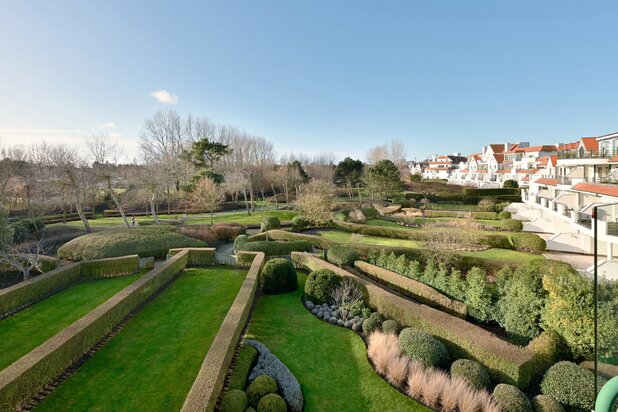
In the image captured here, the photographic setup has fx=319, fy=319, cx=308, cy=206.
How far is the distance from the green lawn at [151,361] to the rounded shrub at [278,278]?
175 centimetres

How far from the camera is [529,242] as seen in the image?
71.1ft

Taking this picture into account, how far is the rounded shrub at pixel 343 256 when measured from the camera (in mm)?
17891

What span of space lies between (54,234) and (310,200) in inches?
909

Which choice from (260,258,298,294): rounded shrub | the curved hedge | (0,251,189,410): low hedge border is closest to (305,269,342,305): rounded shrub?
(260,258,298,294): rounded shrub

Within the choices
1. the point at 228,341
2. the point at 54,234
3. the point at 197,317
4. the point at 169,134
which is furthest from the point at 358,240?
the point at 169,134

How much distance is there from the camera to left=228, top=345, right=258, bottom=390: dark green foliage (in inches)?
329

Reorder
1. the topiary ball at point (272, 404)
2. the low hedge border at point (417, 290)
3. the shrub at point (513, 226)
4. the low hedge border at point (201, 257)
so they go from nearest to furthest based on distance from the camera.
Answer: the topiary ball at point (272, 404) → the low hedge border at point (417, 290) → the low hedge border at point (201, 257) → the shrub at point (513, 226)

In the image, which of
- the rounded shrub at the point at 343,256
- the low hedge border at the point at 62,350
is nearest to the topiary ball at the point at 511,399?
the rounded shrub at the point at 343,256

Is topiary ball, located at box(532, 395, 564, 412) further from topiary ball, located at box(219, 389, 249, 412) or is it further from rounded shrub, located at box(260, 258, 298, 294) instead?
rounded shrub, located at box(260, 258, 298, 294)

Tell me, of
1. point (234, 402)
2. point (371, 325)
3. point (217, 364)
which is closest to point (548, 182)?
point (371, 325)

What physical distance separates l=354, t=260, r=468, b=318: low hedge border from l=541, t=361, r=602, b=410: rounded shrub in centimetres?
370

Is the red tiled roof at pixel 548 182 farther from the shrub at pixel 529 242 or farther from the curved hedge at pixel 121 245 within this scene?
the curved hedge at pixel 121 245

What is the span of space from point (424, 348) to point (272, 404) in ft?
15.6

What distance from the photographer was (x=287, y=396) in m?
8.03
